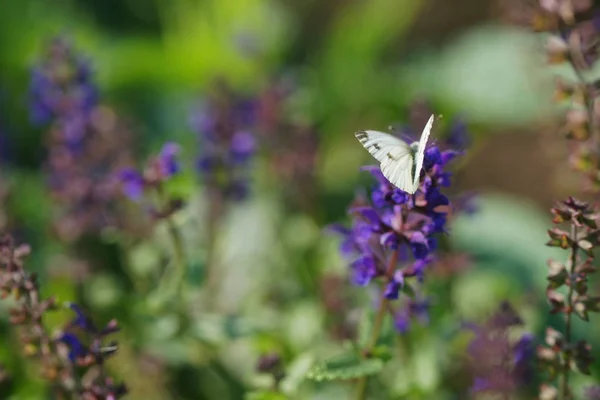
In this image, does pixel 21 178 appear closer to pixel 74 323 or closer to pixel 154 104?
pixel 154 104

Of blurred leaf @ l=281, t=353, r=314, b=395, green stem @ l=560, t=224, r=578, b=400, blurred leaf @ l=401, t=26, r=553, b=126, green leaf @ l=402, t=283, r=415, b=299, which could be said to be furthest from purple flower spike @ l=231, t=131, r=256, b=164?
blurred leaf @ l=401, t=26, r=553, b=126

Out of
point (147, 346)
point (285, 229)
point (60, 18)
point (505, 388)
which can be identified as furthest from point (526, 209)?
point (60, 18)

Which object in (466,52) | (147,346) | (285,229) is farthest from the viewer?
(466,52)

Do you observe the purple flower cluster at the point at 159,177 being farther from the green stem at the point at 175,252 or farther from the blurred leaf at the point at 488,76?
the blurred leaf at the point at 488,76

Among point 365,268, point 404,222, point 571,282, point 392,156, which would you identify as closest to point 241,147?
point 365,268

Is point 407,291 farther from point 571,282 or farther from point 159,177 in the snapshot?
point 159,177

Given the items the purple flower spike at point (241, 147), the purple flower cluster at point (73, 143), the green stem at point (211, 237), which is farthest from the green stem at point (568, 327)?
the purple flower cluster at point (73, 143)

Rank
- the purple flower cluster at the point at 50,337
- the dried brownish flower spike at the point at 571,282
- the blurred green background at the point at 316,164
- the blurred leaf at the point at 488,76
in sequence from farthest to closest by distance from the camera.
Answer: the blurred leaf at the point at 488,76, the blurred green background at the point at 316,164, the purple flower cluster at the point at 50,337, the dried brownish flower spike at the point at 571,282

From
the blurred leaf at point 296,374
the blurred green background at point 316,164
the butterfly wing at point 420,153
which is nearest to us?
the butterfly wing at point 420,153
